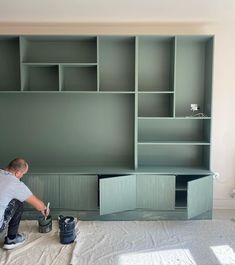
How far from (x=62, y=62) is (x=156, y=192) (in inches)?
74.6

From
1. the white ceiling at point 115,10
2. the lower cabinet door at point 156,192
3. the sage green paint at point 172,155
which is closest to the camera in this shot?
the white ceiling at point 115,10

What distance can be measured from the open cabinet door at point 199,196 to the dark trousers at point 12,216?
5.68ft

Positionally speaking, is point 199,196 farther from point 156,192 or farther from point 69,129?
point 69,129

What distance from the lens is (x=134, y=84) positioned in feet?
11.2

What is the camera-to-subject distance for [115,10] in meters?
3.08

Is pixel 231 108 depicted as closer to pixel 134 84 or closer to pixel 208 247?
pixel 134 84

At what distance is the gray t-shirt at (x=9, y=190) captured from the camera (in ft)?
8.08

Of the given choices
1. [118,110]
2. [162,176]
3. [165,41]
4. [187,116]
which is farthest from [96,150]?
[165,41]

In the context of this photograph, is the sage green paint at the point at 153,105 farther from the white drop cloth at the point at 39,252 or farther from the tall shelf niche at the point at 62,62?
the white drop cloth at the point at 39,252

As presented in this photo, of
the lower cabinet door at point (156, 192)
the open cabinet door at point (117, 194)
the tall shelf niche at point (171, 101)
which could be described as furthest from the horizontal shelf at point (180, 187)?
the open cabinet door at point (117, 194)

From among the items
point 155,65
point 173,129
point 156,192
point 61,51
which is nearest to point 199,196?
point 156,192

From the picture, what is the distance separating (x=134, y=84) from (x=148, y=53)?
1.40 feet

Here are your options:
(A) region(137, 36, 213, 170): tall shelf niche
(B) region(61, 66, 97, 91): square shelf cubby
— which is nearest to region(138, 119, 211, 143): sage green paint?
(A) region(137, 36, 213, 170): tall shelf niche

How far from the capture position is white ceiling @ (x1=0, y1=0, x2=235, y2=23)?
9.46 ft
